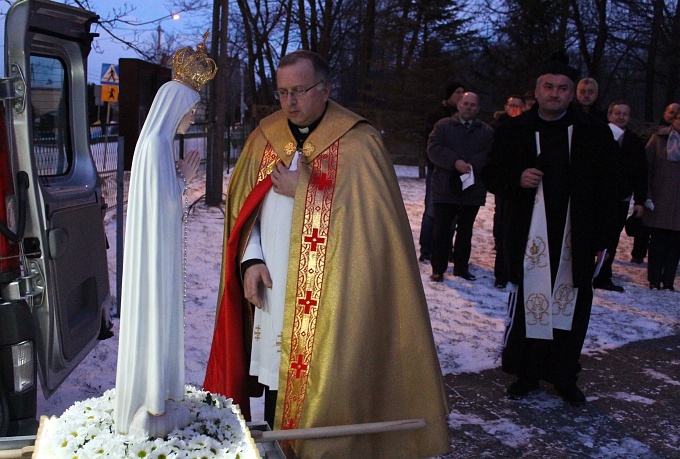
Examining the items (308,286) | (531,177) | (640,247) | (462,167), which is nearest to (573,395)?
(531,177)

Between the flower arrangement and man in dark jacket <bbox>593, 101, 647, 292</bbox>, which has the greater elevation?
man in dark jacket <bbox>593, 101, 647, 292</bbox>

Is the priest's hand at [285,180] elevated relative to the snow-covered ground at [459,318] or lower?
elevated

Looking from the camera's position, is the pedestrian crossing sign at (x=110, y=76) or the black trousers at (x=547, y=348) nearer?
the black trousers at (x=547, y=348)

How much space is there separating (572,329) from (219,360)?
259 cm

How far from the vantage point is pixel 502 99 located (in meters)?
28.7

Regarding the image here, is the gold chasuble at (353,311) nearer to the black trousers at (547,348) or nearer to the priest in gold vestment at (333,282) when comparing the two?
the priest in gold vestment at (333,282)

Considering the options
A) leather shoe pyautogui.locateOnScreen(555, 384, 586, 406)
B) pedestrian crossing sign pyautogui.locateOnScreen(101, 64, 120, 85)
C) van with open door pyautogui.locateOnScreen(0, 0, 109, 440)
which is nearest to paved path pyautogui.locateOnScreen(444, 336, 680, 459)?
leather shoe pyautogui.locateOnScreen(555, 384, 586, 406)

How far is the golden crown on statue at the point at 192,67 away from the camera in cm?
233

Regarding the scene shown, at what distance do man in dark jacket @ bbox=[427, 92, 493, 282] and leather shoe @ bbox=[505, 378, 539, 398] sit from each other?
316 cm

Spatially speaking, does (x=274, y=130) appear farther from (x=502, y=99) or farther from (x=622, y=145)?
(x=502, y=99)

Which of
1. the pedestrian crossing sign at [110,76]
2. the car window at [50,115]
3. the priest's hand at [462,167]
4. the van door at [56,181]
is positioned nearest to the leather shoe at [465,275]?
the priest's hand at [462,167]

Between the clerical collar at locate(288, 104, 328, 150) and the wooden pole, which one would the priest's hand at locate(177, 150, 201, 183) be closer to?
the wooden pole

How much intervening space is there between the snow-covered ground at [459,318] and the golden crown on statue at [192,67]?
9.09ft

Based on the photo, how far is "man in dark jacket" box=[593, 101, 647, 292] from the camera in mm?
8078
